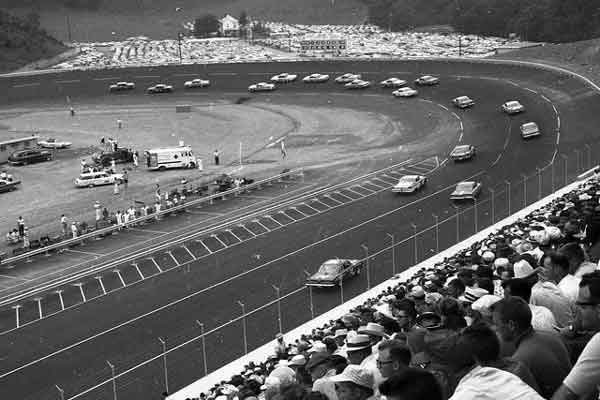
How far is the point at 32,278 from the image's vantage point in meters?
29.4

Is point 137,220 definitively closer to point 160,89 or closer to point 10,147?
point 10,147

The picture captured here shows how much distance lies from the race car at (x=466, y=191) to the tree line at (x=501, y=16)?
256ft

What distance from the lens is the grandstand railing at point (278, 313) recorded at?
19203 mm

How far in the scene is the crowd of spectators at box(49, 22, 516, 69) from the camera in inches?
4119

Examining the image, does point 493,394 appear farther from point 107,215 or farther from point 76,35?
point 76,35

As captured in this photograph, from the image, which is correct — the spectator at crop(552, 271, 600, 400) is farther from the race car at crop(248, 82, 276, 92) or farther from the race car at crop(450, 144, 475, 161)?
the race car at crop(248, 82, 276, 92)

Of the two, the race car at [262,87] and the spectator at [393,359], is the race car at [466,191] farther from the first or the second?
the race car at [262,87]

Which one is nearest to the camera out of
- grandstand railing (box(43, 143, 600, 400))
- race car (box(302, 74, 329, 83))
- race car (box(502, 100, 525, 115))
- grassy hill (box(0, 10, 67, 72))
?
grandstand railing (box(43, 143, 600, 400))

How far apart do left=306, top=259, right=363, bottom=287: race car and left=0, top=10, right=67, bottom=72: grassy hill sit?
79227 mm

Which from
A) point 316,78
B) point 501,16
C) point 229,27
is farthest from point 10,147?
point 229,27

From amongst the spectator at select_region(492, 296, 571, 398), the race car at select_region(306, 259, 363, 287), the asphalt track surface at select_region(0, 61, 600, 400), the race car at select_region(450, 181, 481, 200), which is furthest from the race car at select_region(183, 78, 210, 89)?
the spectator at select_region(492, 296, 571, 398)

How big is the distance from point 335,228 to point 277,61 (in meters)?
57.1

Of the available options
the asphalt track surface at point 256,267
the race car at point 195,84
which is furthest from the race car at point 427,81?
the race car at point 195,84

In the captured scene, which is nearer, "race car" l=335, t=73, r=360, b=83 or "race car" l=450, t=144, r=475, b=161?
"race car" l=450, t=144, r=475, b=161
